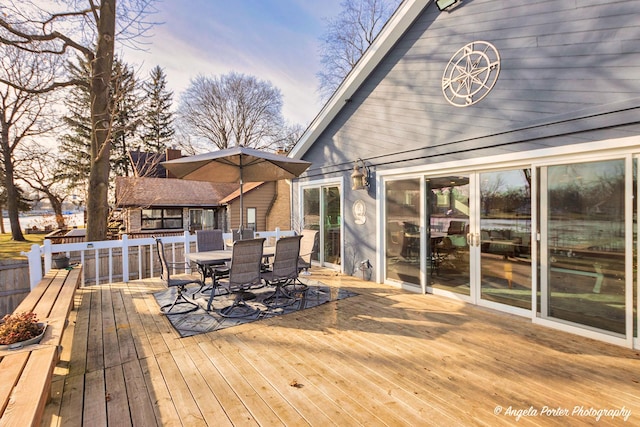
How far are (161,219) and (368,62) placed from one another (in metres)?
12.2

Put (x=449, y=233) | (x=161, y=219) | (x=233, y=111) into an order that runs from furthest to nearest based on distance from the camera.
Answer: (x=233, y=111), (x=161, y=219), (x=449, y=233)

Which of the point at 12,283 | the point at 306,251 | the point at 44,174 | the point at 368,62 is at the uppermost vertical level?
the point at 368,62

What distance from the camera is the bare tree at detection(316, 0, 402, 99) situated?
1438 centimetres

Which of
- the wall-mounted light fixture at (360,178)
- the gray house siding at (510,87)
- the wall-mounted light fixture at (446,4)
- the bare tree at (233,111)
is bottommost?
the wall-mounted light fixture at (360,178)

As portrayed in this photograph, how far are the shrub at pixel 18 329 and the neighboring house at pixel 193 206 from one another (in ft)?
36.3

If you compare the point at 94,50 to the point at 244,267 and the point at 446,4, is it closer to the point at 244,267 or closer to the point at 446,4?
the point at 244,267

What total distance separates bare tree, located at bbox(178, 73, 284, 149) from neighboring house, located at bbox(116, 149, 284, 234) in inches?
264

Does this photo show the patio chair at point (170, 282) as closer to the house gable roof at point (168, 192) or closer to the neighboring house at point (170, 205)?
the house gable roof at point (168, 192)

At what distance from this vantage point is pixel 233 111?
2061 centimetres

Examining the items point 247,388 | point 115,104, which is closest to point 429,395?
point 247,388

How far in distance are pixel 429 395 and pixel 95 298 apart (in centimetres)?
508

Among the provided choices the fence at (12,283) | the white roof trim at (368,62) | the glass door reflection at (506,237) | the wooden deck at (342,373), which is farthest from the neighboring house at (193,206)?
the wooden deck at (342,373)

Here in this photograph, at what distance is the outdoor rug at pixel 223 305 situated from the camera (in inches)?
143

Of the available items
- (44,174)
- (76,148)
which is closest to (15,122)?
(44,174)
